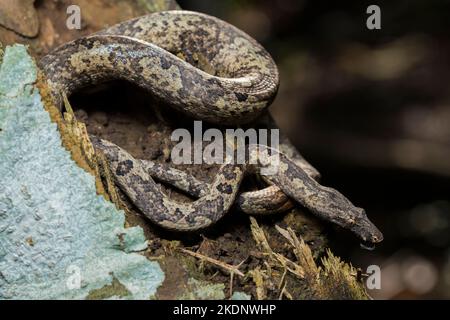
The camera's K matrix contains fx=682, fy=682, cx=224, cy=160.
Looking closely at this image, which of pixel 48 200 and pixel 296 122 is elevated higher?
pixel 48 200

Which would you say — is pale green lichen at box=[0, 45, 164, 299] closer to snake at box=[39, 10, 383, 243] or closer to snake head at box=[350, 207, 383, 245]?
snake at box=[39, 10, 383, 243]

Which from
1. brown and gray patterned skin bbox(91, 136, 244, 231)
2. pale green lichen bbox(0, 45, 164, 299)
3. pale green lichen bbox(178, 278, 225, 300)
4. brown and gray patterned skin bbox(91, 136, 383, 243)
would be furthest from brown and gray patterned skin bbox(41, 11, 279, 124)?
pale green lichen bbox(178, 278, 225, 300)

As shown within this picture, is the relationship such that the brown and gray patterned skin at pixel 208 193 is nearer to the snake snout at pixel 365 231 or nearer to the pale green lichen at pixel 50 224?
→ the snake snout at pixel 365 231

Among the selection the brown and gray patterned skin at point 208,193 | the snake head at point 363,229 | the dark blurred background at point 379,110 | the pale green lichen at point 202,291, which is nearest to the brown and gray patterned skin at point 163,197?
the brown and gray patterned skin at point 208,193
